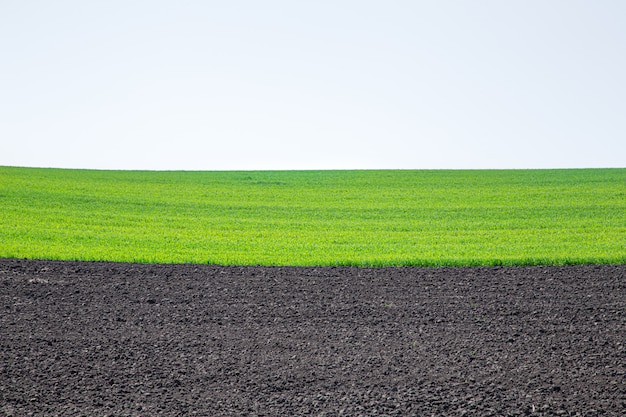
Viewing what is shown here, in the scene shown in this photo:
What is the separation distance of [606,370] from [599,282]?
16.0ft

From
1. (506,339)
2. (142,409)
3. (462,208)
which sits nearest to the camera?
(142,409)

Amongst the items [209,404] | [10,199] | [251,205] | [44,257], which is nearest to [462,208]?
[251,205]

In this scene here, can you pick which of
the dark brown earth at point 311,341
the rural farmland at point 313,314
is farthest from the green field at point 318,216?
the dark brown earth at point 311,341

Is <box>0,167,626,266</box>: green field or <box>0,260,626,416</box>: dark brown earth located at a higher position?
<box>0,167,626,266</box>: green field

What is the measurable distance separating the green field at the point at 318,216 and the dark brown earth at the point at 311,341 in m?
2.05

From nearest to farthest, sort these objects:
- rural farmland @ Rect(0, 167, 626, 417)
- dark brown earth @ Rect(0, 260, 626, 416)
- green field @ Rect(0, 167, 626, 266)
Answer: dark brown earth @ Rect(0, 260, 626, 416)
rural farmland @ Rect(0, 167, 626, 417)
green field @ Rect(0, 167, 626, 266)

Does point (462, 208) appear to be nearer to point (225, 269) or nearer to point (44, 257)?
point (225, 269)

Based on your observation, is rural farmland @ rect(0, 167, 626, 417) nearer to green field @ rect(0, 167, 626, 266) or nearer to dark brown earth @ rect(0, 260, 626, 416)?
dark brown earth @ rect(0, 260, 626, 416)

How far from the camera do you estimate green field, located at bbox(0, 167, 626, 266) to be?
50.1 feet

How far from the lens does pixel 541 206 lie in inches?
944

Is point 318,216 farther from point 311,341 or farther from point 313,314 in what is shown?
point 311,341

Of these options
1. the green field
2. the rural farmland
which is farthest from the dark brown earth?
the green field

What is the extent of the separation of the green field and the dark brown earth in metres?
2.05

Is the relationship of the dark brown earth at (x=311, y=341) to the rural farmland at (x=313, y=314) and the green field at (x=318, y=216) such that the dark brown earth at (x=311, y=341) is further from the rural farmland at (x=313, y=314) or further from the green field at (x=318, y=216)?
the green field at (x=318, y=216)
